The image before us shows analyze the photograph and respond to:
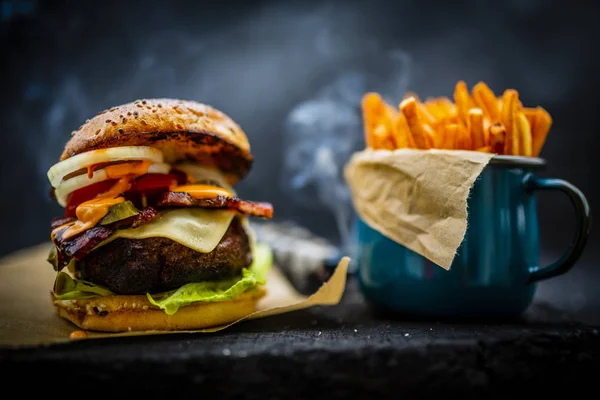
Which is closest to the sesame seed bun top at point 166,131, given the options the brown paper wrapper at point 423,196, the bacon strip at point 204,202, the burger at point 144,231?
the burger at point 144,231

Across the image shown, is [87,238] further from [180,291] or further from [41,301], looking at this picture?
[41,301]

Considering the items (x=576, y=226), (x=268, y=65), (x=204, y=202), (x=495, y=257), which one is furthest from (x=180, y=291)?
(x=268, y=65)

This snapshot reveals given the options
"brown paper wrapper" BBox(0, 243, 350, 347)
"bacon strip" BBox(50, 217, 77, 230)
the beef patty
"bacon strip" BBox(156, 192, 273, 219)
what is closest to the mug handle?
"brown paper wrapper" BBox(0, 243, 350, 347)

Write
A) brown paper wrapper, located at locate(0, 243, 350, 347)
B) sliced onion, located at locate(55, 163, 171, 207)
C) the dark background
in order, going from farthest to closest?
the dark background
sliced onion, located at locate(55, 163, 171, 207)
brown paper wrapper, located at locate(0, 243, 350, 347)

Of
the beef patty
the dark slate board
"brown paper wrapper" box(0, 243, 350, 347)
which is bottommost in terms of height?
the dark slate board

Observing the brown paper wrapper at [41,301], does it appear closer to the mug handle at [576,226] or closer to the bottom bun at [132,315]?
the bottom bun at [132,315]

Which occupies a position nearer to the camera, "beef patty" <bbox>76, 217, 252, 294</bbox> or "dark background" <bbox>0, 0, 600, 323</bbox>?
"beef patty" <bbox>76, 217, 252, 294</bbox>

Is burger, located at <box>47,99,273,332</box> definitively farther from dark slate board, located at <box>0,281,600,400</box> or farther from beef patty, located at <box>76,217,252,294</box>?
dark slate board, located at <box>0,281,600,400</box>
